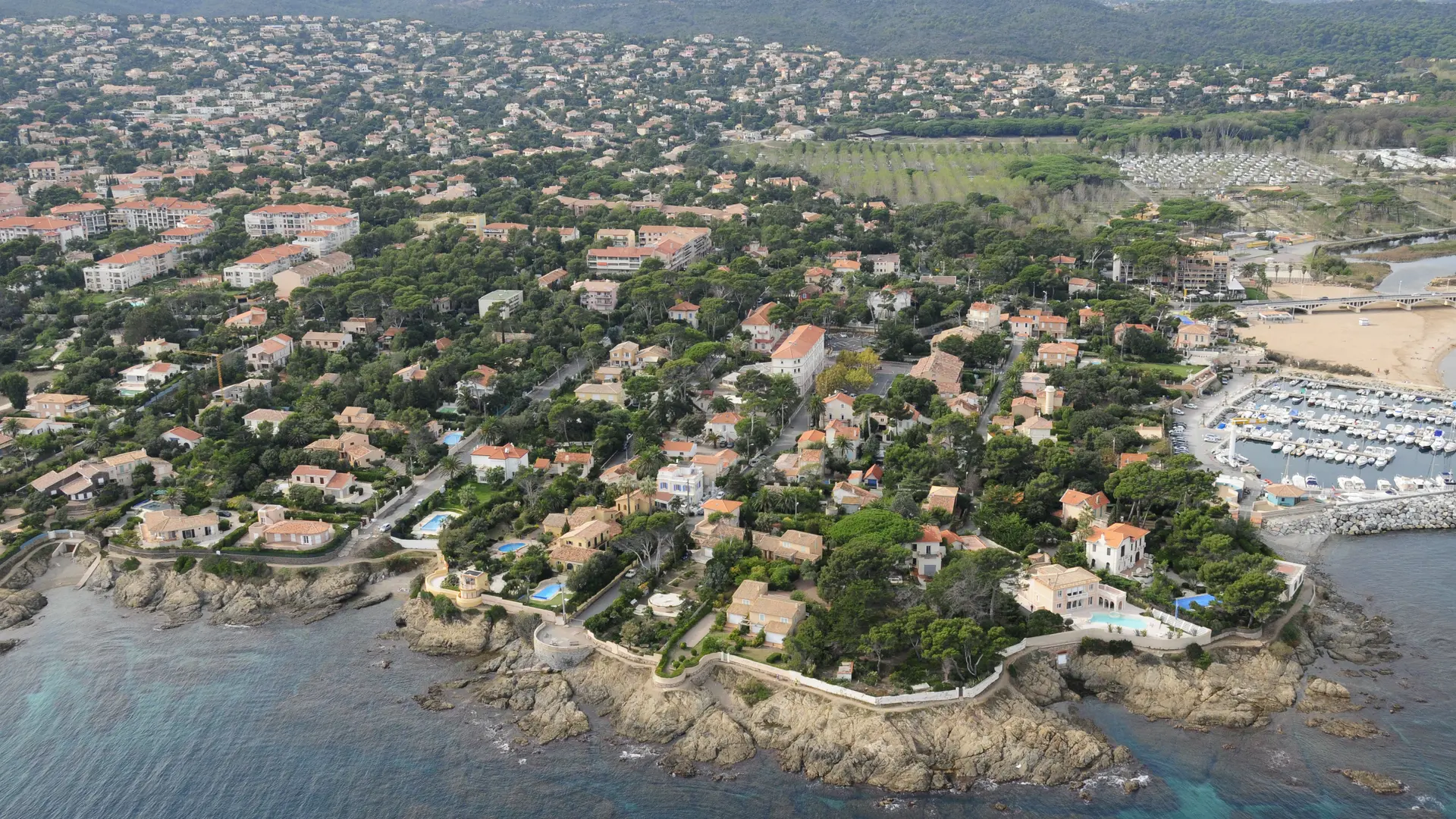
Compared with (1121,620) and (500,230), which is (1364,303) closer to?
(1121,620)

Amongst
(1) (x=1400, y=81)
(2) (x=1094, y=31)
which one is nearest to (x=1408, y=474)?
(1) (x=1400, y=81)

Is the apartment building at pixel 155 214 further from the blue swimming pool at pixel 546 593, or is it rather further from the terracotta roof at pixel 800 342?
the blue swimming pool at pixel 546 593

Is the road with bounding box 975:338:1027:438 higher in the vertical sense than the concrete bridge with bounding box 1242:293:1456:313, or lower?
higher

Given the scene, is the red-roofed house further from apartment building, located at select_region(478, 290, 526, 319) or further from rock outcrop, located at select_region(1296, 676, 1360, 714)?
rock outcrop, located at select_region(1296, 676, 1360, 714)

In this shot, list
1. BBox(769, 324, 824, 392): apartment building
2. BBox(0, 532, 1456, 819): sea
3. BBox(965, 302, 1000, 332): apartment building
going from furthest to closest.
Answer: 1. BBox(965, 302, 1000, 332): apartment building
2. BBox(769, 324, 824, 392): apartment building
3. BBox(0, 532, 1456, 819): sea

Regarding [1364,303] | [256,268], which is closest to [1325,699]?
[1364,303]

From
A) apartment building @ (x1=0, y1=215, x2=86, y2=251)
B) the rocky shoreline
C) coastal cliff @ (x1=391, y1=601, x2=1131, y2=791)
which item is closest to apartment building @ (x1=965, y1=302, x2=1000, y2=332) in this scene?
the rocky shoreline

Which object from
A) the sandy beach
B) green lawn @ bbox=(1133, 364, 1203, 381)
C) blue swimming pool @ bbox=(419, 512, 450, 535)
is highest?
→ blue swimming pool @ bbox=(419, 512, 450, 535)

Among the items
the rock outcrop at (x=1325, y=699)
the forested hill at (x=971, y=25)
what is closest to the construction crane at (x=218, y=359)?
the rock outcrop at (x=1325, y=699)
